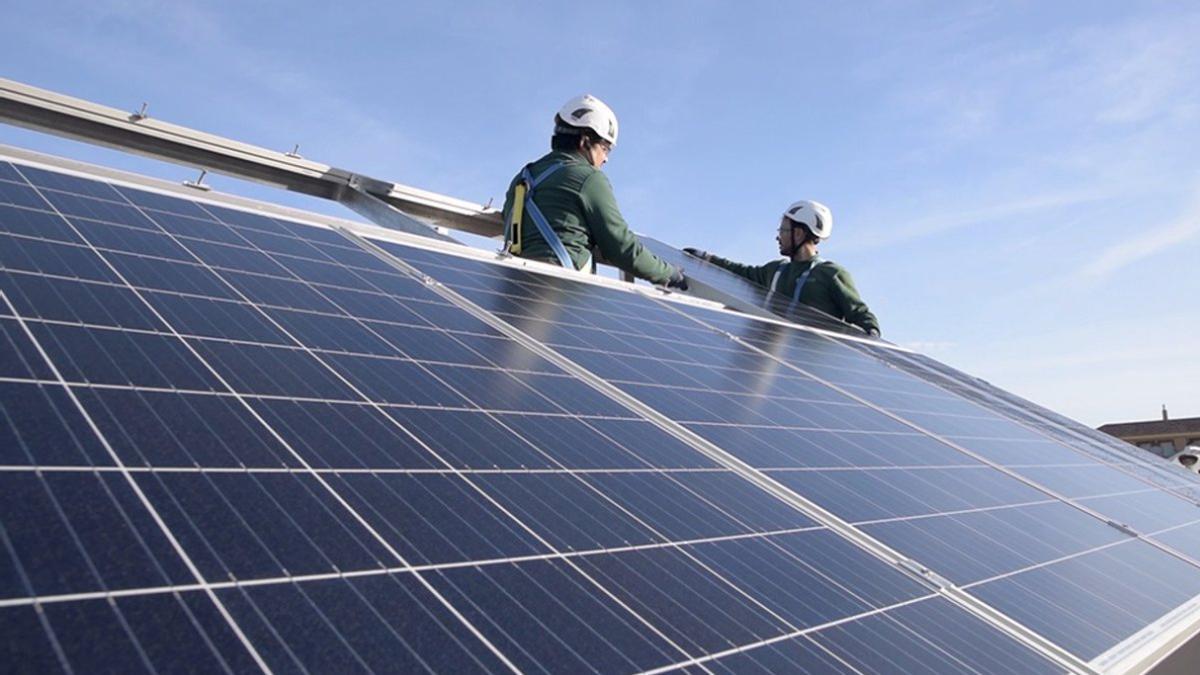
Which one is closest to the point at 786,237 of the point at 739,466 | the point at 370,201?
the point at 370,201

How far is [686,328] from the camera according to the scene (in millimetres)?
Answer: 7801

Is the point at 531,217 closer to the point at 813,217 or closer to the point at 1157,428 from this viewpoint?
the point at 813,217

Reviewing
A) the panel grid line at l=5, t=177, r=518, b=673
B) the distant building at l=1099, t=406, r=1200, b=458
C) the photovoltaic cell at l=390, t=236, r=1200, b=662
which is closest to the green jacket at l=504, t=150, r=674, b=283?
the photovoltaic cell at l=390, t=236, r=1200, b=662

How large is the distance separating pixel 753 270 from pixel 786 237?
3.15 feet

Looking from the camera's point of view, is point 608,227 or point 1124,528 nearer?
point 1124,528

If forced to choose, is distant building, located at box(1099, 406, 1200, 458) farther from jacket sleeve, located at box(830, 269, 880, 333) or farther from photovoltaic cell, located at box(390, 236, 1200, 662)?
photovoltaic cell, located at box(390, 236, 1200, 662)

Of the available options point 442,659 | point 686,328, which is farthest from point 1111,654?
point 686,328

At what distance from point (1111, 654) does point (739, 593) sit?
1767 millimetres

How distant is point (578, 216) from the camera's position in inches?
360

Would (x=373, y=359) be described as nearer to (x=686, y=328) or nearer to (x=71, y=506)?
(x=71, y=506)

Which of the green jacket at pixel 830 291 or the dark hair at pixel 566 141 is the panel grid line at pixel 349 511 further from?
the green jacket at pixel 830 291

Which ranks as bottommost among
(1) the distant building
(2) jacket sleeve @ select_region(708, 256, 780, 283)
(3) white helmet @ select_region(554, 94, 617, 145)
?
(1) the distant building

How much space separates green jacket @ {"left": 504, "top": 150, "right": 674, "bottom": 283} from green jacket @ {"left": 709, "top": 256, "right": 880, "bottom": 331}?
4.64m

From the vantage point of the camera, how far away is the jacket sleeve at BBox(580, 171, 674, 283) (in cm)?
904
